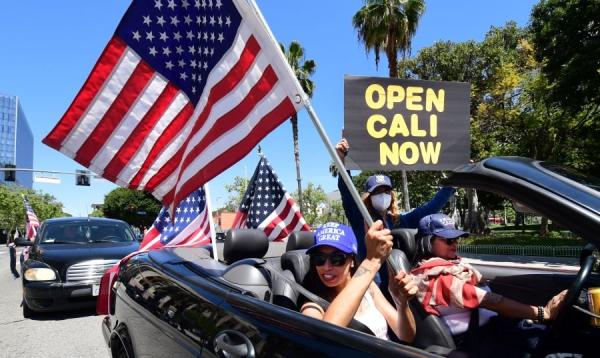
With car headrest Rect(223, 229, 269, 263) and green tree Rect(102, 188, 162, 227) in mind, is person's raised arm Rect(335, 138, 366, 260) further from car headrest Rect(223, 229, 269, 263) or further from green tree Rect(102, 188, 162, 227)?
green tree Rect(102, 188, 162, 227)

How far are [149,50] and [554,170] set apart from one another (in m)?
3.02

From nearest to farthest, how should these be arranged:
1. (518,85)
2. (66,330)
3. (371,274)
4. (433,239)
Result: (371,274), (433,239), (66,330), (518,85)

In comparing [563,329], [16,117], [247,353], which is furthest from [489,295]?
[16,117]

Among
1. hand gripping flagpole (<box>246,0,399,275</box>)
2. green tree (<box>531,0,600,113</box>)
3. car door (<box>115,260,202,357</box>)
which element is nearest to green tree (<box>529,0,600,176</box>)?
green tree (<box>531,0,600,113</box>)

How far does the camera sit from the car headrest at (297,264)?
9.32 feet

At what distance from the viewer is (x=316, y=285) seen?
266cm

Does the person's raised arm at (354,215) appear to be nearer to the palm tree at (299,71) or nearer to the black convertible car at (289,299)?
the black convertible car at (289,299)

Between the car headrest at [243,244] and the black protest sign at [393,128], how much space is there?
38.1 inches

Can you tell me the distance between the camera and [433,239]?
2.76 metres

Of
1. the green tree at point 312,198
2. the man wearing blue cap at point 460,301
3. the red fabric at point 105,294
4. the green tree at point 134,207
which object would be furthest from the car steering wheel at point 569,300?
the green tree at point 134,207

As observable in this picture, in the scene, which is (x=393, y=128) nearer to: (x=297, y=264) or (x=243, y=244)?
(x=297, y=264)

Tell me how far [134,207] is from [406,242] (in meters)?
64.7

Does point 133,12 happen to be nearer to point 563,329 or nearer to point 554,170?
point 554,170

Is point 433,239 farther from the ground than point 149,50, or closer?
closer
